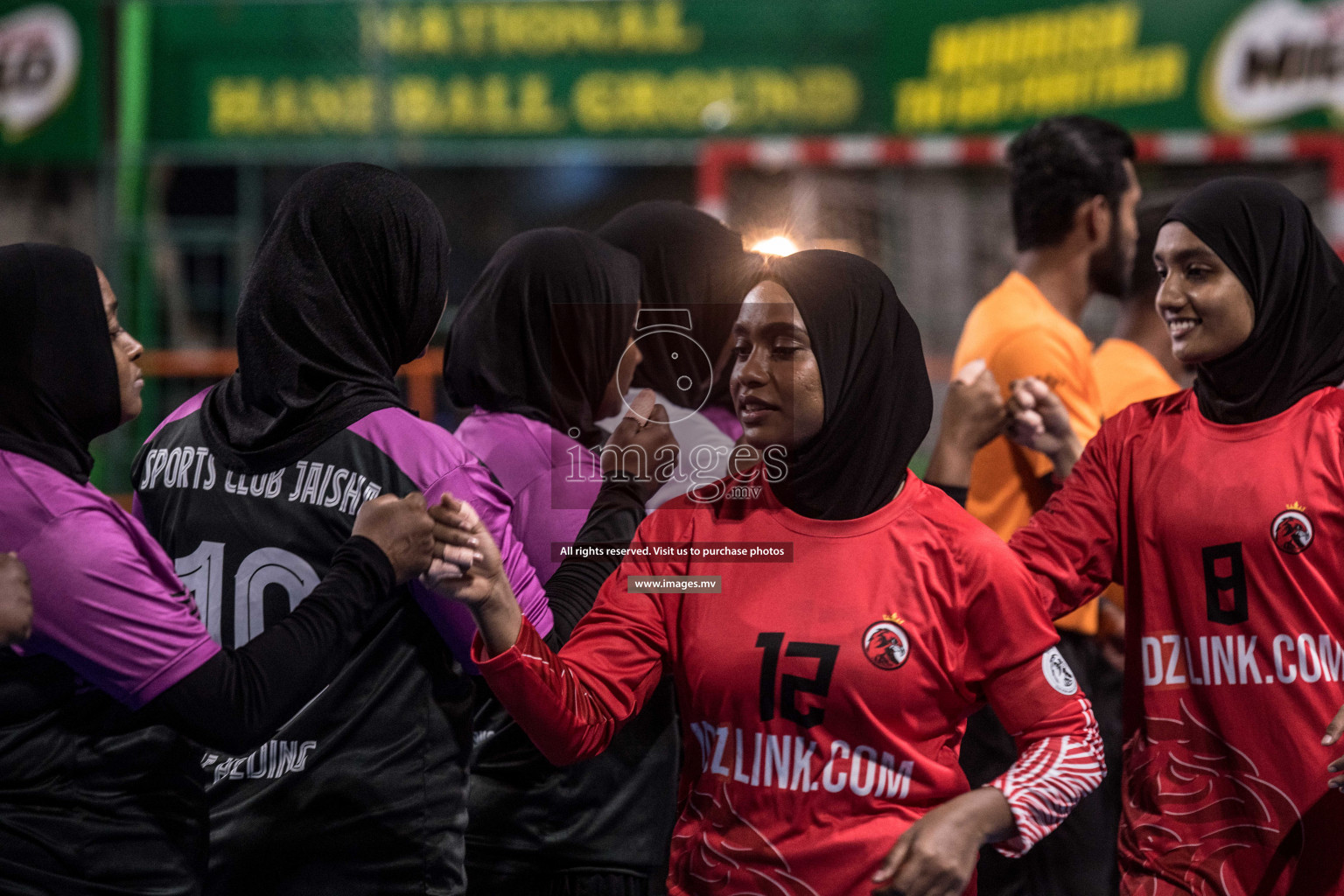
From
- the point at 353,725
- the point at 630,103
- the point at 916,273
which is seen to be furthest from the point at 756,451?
the point at 630,103

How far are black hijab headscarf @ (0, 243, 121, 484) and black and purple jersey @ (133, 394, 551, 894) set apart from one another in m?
0.21

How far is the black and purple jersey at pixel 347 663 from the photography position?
6.34ft

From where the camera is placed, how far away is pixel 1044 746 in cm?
182

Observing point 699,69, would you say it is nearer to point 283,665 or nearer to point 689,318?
point 689,318

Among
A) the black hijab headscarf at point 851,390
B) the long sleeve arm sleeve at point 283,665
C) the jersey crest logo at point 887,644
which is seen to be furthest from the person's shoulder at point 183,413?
the jersey crest logo at point 887,644

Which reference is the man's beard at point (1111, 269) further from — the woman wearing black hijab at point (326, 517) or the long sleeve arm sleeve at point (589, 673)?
the woman wearing black hijab at point (326, 517)

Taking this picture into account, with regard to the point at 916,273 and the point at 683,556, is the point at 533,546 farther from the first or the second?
the point at 916,273

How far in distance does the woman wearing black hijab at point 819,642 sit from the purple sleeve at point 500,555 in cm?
10

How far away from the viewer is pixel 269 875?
197 centimetres

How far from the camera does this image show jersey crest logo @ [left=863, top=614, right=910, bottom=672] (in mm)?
1854

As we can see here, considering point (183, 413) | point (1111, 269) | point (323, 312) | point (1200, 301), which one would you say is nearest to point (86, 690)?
point (183, 413)

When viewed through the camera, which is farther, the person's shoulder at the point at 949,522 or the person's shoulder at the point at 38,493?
the person's shoulder at the point at 949,522

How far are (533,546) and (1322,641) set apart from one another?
1.34m

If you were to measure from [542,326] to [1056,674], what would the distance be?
115 centimetres
